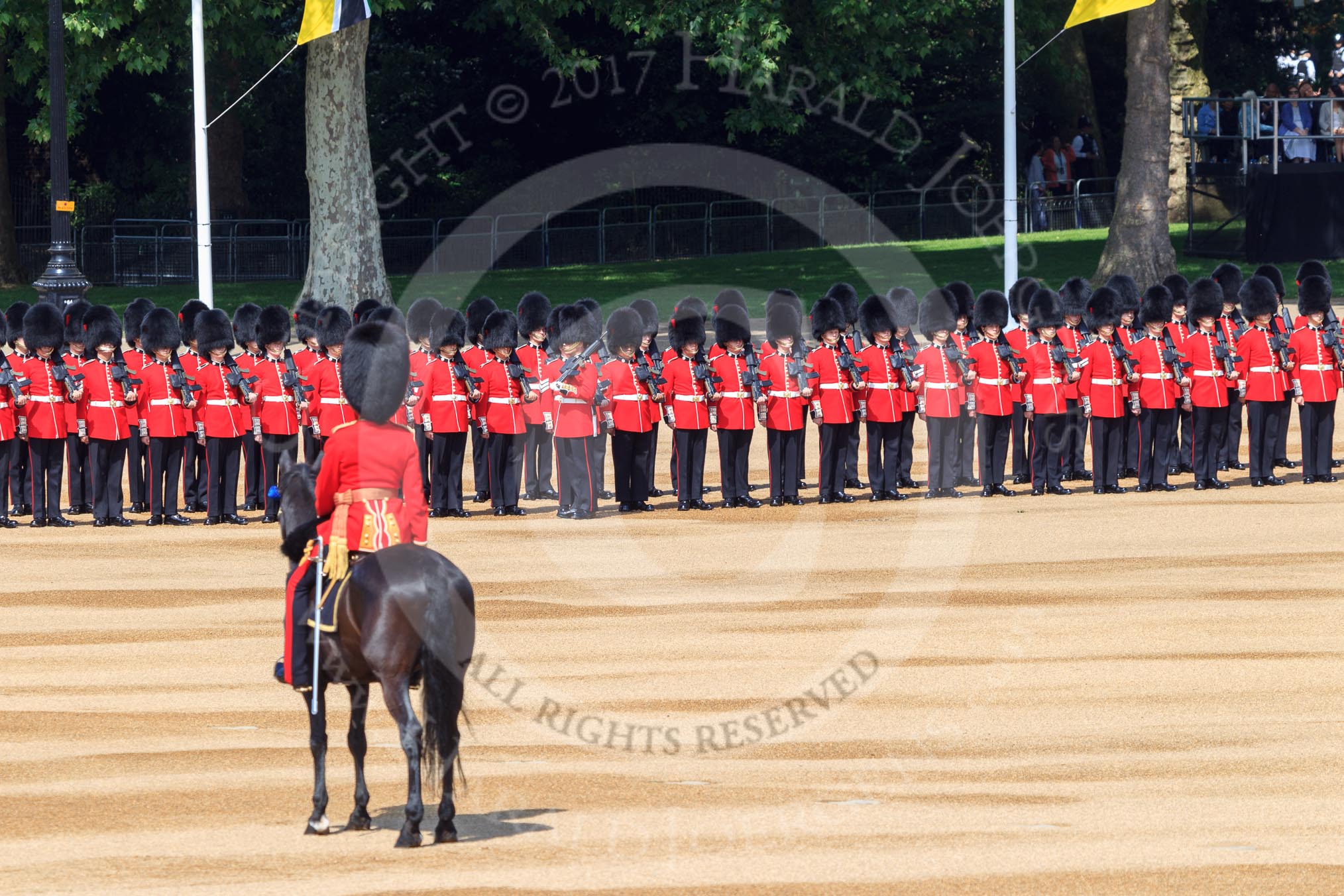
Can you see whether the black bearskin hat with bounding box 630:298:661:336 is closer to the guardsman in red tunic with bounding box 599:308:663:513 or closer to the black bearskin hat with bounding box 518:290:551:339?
the guardsman in red tunic with bounding box 599:308:663:513

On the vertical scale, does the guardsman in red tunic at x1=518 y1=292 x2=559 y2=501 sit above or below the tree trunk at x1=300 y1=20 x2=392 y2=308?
below

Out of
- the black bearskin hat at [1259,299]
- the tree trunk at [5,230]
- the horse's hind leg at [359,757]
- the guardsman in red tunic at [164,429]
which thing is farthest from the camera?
the tree trunk at [5,230]

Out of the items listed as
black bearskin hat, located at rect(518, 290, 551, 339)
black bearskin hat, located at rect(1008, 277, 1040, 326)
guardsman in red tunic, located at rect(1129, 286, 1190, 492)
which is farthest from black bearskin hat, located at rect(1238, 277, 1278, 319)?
black bearskin hat, located at rect(518, 290, 551, 339)

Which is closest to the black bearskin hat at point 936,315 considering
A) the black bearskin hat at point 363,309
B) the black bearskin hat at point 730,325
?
the black bearskin hat at point 730,325

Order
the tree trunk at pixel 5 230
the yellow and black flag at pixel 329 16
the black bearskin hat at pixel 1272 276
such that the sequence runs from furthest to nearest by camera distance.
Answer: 1. the tree trunk at pixel 5 230
2. the yellow and black flag at pixel 329 16
3. the black bearskin hat at pixel 1272 276

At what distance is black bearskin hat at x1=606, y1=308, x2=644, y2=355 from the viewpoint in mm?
13969

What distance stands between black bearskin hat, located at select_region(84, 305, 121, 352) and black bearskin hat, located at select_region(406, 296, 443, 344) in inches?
76.7

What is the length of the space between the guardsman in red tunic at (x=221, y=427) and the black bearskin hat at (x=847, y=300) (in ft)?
13.6

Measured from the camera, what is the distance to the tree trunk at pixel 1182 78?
1171 inches

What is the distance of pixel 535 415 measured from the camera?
14180mm

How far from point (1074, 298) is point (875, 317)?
177cm

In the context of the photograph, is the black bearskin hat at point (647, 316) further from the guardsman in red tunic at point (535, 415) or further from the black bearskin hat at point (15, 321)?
the black bearskin hat at point (15, 321)

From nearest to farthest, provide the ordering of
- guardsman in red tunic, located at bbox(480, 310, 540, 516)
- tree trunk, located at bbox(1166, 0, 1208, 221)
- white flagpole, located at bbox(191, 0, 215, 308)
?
1. guardsman in red tunic, located at bbox(480, 310, 540, 516)
2. white flagpole, located at bbox(191, 0, 215, 308)
3. tree trunk, located at bbox(1166, 0, 1208, 221)

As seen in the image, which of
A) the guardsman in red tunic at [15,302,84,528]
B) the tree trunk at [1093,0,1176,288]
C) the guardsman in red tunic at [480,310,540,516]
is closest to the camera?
the guardsman in red tunic at [15,302,84,528]
